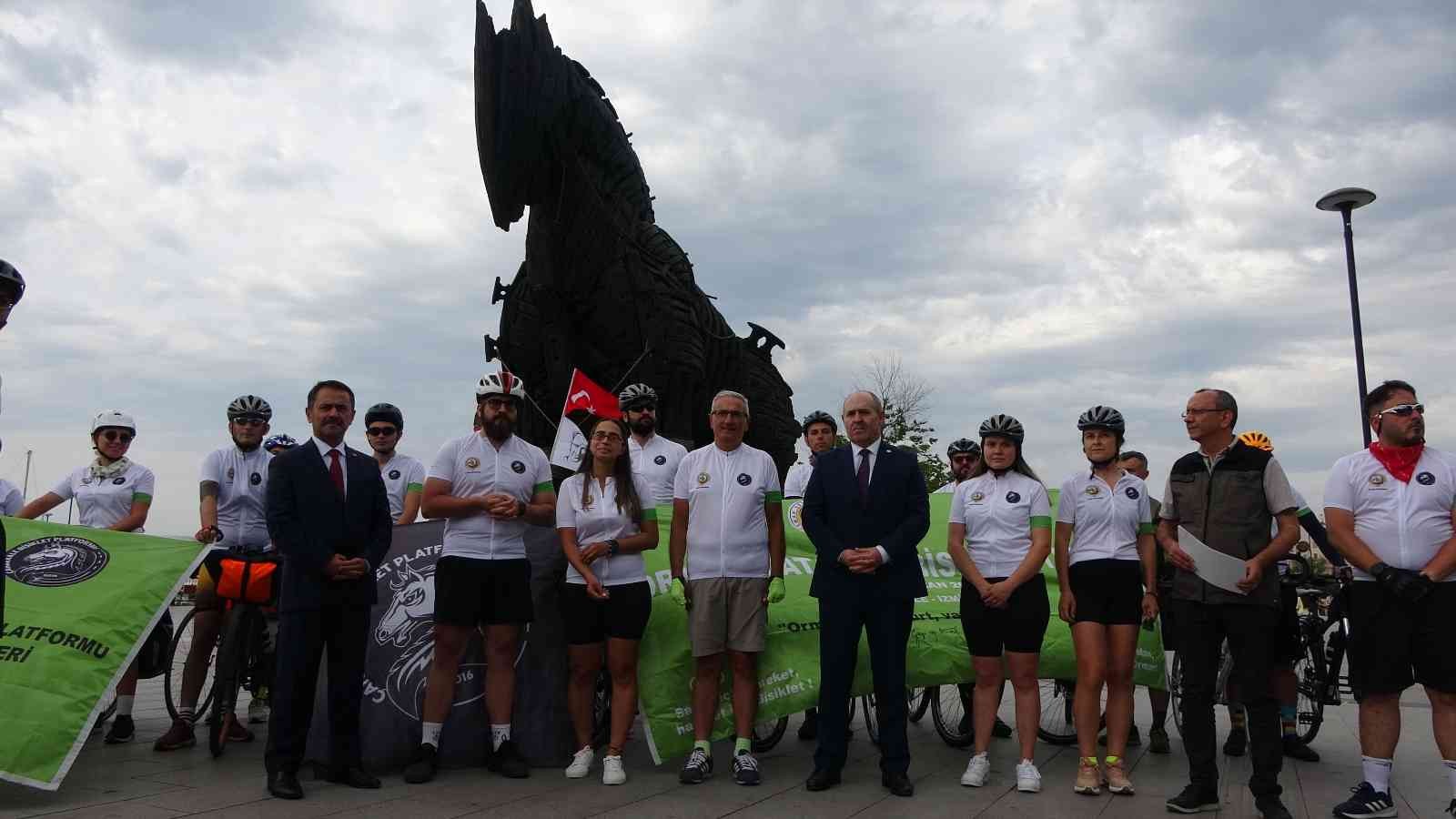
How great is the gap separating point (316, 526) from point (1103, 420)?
420 centimetres

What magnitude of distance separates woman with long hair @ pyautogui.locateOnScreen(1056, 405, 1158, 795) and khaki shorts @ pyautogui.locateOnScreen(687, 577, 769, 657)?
64.4 inches

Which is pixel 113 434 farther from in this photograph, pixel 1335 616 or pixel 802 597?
pixel 1335 616

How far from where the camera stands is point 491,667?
568 centimetres

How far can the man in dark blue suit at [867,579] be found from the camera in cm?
545

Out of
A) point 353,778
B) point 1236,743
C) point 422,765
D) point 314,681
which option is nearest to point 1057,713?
point 1236,743

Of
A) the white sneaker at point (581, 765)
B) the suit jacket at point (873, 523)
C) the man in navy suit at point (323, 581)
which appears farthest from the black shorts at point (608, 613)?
the man in navy suit at point (323, 581)

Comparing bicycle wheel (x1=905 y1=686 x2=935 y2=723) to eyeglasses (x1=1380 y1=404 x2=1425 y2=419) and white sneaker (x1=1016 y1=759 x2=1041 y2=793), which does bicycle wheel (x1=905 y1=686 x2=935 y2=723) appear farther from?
eyeglasses (x1=1380 y1=404 x2=1425 y2=419)

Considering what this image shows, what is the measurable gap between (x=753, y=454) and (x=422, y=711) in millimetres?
2332

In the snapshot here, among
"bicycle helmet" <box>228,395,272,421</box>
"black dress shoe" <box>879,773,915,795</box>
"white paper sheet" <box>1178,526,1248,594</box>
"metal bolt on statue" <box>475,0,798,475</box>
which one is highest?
"metal bolt on statue" <box>475,0,798,475</box>

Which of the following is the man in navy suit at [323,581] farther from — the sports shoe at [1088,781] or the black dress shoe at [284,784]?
the sports shoe at [1088,781]

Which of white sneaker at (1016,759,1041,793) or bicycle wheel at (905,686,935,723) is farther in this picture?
bicycle wheel at (905,686,935,723)

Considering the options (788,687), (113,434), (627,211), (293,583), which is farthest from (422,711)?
(627,211)

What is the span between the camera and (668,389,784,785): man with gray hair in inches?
220

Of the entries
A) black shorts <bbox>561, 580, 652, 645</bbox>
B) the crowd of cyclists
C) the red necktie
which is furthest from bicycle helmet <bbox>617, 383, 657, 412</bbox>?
the red necktie
